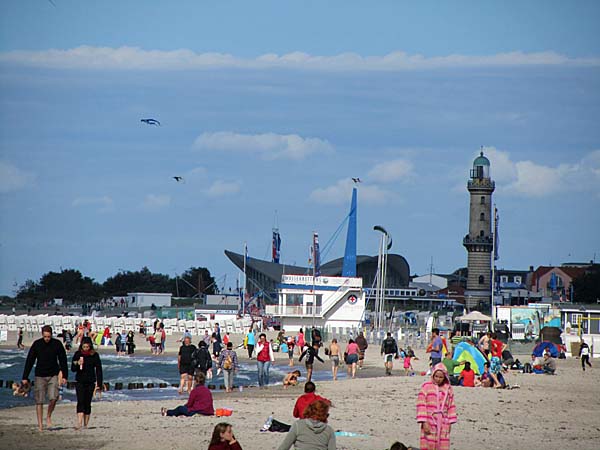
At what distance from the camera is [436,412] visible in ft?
32.3

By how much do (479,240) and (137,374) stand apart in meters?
68.5

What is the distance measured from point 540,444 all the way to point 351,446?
2.66 m

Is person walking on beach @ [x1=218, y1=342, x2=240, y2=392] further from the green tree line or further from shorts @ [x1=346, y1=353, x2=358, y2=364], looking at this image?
the green tree line

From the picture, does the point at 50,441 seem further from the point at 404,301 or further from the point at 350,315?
the point at 404,301

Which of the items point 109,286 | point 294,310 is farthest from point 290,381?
point 109,286

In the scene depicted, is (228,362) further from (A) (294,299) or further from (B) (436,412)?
(A) (294,299)

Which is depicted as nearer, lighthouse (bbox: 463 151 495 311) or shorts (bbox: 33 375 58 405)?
shorts (bbox: 33 375 58 405)

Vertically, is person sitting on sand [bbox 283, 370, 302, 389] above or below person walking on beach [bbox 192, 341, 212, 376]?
below

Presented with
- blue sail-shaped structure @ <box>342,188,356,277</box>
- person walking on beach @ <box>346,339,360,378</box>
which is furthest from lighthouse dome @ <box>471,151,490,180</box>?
person walking on beach @ <box>346,339,360,378</box>

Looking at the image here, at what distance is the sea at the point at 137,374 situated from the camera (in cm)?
2203

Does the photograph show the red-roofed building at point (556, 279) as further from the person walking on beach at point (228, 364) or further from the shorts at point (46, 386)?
the shorts at point (46, 386)

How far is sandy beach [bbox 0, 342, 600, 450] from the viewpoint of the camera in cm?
1336

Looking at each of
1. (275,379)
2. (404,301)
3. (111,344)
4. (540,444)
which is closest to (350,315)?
(111,344)

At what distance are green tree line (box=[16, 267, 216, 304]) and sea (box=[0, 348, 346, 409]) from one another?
8508cm
